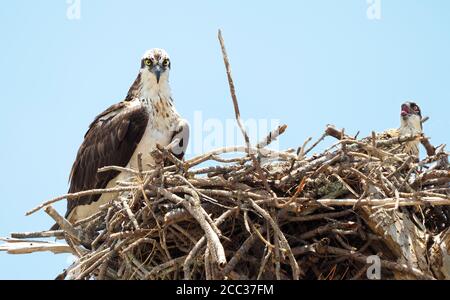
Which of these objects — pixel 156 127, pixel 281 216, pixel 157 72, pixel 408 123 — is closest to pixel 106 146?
pixel 156 127

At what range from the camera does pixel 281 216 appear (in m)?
6.57

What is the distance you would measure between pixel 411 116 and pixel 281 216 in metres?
3.42

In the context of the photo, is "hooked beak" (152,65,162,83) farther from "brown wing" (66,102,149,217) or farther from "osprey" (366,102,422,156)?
"osprey" (366,102,422,156)

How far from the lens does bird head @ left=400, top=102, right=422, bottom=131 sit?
9414 millimetres

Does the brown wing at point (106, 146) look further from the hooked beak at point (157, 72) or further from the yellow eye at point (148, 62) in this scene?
the yellow eye at point (148, 62)

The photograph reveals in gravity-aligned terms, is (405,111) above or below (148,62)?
below

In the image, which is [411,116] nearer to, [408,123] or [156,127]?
[408,123]

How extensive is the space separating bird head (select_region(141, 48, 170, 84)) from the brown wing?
37cm

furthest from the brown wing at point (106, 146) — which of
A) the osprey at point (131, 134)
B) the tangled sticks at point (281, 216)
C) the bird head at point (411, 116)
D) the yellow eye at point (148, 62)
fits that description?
the bird head at point (411, 116)

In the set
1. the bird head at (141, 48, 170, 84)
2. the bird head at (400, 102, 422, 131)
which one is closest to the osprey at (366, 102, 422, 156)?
the bird head at (400, 102, 422, 131)

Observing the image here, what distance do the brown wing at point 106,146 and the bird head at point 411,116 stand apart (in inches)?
110

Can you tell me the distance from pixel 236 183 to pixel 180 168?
18.0 inches

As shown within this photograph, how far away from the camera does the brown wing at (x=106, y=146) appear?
8.45 meters
